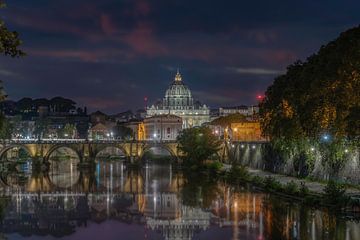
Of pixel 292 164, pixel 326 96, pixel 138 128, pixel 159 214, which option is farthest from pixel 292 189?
pixel 138 128

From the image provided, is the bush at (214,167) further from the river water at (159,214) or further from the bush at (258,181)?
the bush at (258,181)

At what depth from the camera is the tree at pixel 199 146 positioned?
275ft

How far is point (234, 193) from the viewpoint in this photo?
52.1 metres

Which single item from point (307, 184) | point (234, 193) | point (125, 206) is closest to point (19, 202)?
point (125, 206)

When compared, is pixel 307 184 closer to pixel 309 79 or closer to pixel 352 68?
pixel 309 79

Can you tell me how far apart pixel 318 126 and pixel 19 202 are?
20.9m

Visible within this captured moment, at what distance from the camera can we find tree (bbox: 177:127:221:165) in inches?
3300

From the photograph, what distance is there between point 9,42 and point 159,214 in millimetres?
26654

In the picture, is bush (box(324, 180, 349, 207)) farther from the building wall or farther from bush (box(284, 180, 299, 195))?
the building wall

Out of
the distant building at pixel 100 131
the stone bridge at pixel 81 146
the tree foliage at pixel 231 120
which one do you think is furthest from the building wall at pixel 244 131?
the distant building at pixel 100 131

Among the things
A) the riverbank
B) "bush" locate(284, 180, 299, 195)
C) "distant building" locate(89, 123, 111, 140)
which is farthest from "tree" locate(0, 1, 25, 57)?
"distant building" locate(89, 123, 111, 140)

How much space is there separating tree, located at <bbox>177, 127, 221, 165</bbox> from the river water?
19.0 m

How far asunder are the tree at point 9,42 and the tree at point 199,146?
6755 centimetres

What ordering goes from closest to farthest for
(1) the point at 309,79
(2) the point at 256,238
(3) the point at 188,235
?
(2) the point at 256,238
(3) the point at 188,235
(1) the point at 309,79
